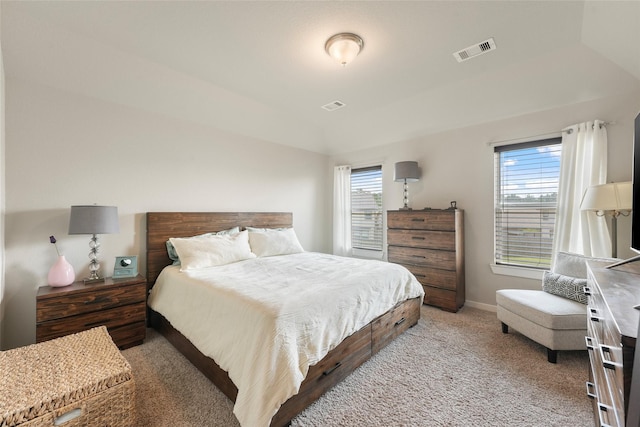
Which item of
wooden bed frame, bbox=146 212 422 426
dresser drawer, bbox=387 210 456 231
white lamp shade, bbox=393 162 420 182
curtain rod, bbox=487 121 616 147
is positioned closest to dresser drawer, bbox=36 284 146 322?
wooden bed frame, bbox=146 212 422 426

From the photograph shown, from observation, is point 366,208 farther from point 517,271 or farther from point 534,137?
point 534,137

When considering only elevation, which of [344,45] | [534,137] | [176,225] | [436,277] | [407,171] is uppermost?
[344,45]

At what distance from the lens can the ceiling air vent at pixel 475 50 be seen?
7.06ft

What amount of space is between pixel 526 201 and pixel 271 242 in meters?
3.27

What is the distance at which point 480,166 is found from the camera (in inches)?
129

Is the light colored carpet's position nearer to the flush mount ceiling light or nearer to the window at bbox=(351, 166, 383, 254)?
the window at bbox=(351, 166, 383, 254)

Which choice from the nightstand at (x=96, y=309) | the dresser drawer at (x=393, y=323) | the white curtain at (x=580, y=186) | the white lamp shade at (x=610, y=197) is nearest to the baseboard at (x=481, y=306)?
the white curtain at (x=580, y=186)

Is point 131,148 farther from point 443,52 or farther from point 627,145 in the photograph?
point 627,145

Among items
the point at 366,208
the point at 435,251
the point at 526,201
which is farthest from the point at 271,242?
the point at 526,201

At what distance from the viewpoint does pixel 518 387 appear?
1.79 meters

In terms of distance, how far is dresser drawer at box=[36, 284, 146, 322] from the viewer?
197cm

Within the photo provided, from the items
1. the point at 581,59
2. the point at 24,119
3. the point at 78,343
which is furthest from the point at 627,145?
the point at 24,119

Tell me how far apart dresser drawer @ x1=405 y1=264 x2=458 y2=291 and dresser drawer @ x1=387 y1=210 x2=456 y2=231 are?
0.55m

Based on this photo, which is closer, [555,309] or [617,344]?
[617,344]
